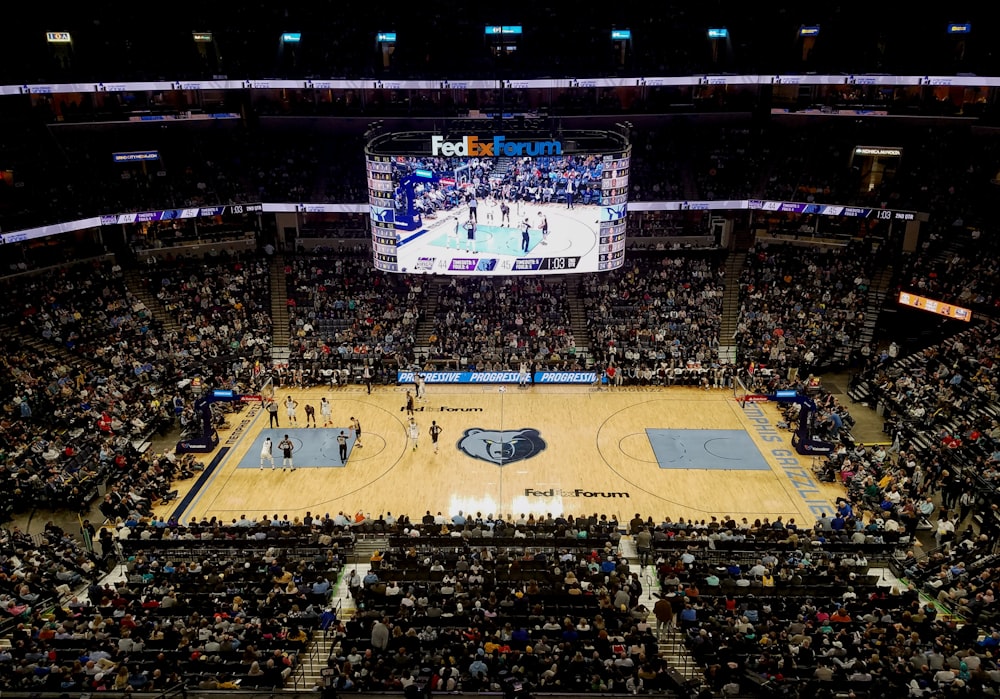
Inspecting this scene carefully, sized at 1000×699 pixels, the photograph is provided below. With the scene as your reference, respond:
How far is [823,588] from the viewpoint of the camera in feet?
70.9

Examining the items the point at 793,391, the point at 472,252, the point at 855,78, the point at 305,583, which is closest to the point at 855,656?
the point at 305,583

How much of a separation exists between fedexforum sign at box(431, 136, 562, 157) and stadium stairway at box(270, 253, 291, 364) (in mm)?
13507

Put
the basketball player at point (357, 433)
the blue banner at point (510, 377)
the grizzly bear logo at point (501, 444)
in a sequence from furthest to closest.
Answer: the blue banner at point (510, 377)
the basketball player at point (357, 433)
the grizzly bear logo at point (501, 444)

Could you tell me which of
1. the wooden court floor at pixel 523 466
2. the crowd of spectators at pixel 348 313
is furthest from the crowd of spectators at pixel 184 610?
the crowd of spectators at pixel 348 313

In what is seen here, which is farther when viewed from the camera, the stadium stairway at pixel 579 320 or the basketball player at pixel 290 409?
the stadium stairway at pixel 579 320

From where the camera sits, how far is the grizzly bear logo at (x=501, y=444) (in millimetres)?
32375

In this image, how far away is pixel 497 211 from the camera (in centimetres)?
3788

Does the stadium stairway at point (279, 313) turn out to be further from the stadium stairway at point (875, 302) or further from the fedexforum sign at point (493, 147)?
the stadium stairway at point (875, 302)

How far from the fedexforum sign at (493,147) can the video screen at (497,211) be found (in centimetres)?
68

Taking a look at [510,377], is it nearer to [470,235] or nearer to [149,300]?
[470,235]

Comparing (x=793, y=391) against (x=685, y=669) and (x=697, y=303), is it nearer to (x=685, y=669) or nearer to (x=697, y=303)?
(x=697, y=303)

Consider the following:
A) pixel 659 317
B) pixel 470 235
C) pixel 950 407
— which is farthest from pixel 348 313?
pixel 950 407

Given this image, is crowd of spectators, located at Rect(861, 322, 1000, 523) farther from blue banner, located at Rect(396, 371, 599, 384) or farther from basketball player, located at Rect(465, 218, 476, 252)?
basketball player, located at Rect(465, 218, 476, 252)

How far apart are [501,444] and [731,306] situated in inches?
681
